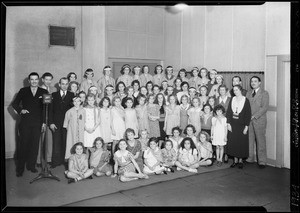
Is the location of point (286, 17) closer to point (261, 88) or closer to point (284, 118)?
point (261, 88)

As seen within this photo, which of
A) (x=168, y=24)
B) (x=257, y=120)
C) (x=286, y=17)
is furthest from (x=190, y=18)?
(x=257, y=120)

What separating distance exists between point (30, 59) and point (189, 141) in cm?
370

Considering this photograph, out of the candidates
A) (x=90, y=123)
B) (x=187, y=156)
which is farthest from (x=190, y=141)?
(x=90, y=123)

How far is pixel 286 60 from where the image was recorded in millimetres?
5266

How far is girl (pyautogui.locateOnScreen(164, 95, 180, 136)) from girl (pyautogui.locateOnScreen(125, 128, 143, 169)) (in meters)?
0.87

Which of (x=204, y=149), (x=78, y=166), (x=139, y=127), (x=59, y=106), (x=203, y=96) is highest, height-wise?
(x=203, y=96)

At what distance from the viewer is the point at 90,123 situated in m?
5.12

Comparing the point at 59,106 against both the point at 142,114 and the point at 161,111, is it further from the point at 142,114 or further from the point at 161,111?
the point at 161,111

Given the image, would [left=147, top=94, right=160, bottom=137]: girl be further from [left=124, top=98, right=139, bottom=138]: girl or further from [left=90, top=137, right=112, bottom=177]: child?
[left=90, top=137, right=112, bottom=177]: child

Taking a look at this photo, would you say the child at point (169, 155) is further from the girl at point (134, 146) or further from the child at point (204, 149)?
the child at point (204, 149)

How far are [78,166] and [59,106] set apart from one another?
3.64 feet

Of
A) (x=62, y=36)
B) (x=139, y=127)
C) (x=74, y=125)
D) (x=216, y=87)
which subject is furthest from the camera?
(x=62, y=36)

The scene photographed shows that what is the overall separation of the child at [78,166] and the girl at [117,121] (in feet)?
2.30

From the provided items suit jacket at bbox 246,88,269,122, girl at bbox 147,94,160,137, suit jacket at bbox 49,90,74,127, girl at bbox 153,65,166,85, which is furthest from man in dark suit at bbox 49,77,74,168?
suit jacket at bbox 246,88,269,122
